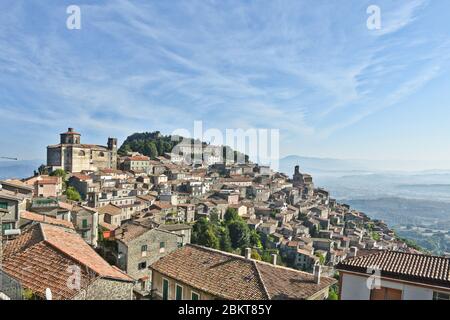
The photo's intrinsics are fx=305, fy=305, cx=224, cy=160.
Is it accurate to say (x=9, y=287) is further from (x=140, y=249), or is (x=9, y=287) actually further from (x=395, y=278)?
(x=140, y=249)

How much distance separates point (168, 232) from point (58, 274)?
12810mm

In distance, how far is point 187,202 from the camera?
43500mm

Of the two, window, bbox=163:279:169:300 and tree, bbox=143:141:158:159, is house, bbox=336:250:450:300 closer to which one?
window, bbox=163:279:169:300

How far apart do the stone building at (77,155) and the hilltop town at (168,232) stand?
19 centimetres

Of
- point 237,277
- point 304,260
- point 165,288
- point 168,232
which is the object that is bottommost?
point 304,260

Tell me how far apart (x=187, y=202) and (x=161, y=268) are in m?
33.7

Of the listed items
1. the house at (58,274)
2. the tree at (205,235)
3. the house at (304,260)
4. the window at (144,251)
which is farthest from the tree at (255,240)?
the house at (58,274)

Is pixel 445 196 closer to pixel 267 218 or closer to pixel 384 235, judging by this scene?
pixel 384 235

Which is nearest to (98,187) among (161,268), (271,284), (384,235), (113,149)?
(113,149)

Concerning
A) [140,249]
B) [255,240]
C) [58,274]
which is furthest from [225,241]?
[58,274]

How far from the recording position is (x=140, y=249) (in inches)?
722

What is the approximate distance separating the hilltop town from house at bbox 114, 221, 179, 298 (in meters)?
0.06
